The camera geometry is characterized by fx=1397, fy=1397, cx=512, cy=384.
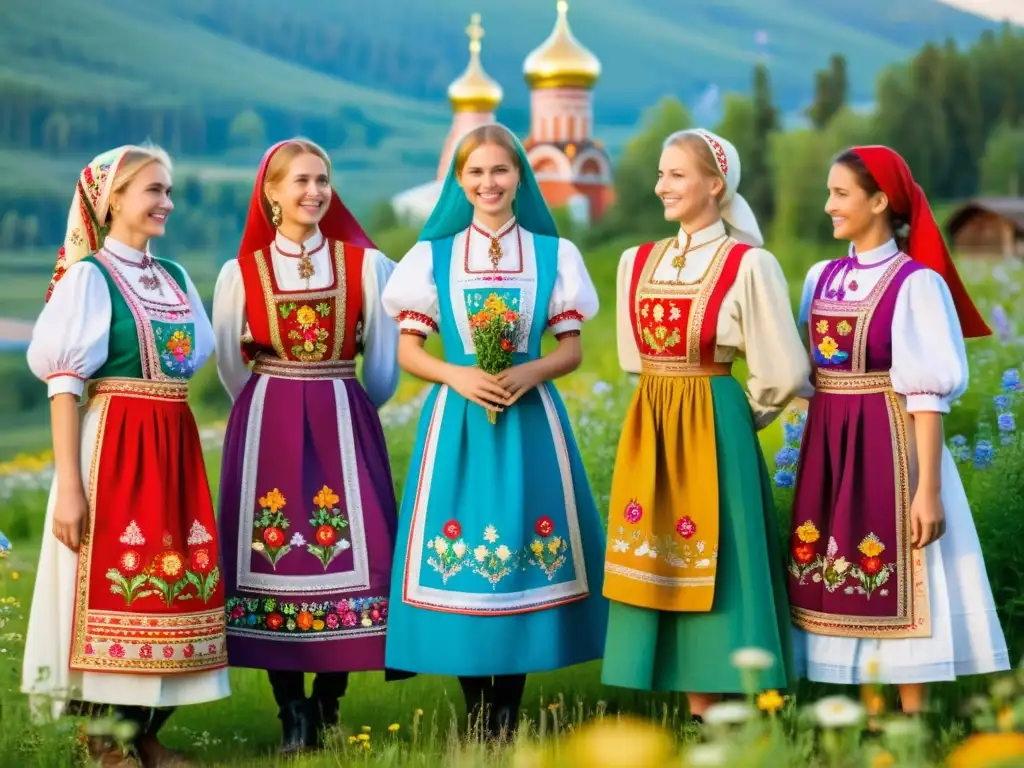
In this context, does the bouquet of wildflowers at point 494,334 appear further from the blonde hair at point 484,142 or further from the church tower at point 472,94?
the church tower at point 472,94

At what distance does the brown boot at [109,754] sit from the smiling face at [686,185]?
208 cm

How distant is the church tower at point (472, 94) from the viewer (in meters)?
16.1

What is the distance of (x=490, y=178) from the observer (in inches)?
155

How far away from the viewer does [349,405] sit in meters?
4.12

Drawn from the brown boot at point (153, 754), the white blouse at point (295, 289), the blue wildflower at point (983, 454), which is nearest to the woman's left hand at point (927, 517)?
the blue wildflower at point (983, 454)

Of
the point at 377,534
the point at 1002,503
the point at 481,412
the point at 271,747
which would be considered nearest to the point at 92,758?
the point at 271,747

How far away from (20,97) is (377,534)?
10.9 meters

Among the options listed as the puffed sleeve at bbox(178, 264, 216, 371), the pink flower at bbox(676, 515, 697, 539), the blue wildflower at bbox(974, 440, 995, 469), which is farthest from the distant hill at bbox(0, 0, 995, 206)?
the pink flower at bbox(676, 515, 697, 539)

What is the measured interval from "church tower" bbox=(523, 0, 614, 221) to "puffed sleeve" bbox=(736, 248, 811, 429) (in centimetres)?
1350

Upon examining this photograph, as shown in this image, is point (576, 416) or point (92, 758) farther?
point (576, 416)

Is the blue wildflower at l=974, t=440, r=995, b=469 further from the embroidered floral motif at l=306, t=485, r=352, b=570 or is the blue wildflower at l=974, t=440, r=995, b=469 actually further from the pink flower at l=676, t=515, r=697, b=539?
the embroidered floral motif at l=306, t=485, r=352, b=570

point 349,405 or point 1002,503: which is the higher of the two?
point 349,405

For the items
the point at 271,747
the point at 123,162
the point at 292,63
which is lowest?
the point at 271,747

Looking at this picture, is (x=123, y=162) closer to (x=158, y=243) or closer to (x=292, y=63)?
(x=158, y=243)
